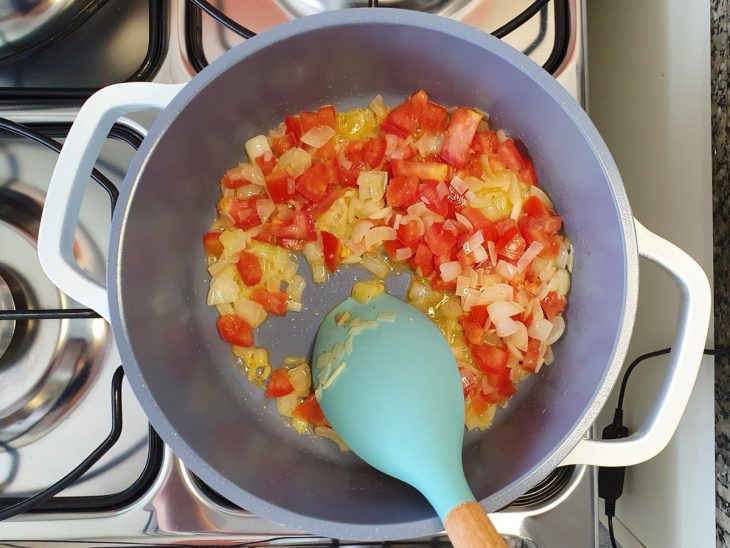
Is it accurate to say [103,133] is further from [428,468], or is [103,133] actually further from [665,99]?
[665,99]

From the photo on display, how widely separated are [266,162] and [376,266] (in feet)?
0.65

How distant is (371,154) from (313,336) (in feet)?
0.83

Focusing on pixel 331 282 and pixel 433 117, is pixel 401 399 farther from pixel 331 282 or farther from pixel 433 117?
pixel 433 117

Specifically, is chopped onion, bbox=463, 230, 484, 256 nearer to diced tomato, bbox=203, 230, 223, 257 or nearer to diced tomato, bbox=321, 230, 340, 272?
diced tomato, bbox=321, 230, 340, 272

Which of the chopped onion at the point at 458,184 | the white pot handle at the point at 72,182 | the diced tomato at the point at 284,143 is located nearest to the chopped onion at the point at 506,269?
the chopped onion at the point at 458,184

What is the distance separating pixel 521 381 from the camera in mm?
831

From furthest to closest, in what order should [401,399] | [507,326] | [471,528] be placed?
[507,326]
[401,399]
[471,528]

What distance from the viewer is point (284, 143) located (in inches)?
32.6

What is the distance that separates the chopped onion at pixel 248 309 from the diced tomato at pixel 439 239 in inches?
9.4

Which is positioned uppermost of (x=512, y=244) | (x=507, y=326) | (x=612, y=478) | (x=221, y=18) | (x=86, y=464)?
(x=221, y=18)

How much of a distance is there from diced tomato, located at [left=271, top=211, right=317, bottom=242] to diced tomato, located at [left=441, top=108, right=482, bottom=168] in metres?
0.20

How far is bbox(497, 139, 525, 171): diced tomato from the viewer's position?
0.79m

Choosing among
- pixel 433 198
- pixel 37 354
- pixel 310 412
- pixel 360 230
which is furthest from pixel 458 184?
pixel 37 354

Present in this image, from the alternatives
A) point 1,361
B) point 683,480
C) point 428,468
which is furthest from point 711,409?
point 1,361
